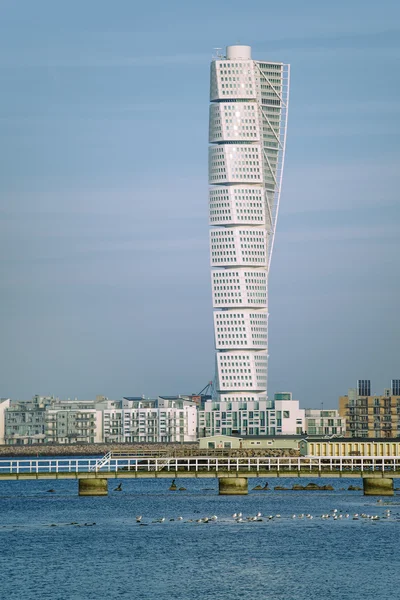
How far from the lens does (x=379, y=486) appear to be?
130 meters

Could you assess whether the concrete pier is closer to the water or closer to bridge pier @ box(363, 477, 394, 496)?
the water

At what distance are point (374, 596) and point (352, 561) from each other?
11.9m

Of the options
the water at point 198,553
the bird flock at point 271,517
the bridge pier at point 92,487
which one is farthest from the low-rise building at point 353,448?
the bird flock at point 271,517

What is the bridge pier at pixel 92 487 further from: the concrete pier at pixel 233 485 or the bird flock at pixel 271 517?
the bird flock at pixel 271 517

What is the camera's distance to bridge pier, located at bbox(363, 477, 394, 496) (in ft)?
423

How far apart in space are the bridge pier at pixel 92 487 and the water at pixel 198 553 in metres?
1.34

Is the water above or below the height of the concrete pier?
below

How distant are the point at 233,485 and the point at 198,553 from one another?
42.8 meters

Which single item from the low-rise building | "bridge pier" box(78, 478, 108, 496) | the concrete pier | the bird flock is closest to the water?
the bird flock

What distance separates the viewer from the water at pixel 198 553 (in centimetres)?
7375

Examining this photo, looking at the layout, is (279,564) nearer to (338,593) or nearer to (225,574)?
(225,574)

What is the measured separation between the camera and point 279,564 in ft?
271

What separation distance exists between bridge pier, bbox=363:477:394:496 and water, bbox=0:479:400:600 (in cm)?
→ 485

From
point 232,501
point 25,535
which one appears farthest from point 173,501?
point 25,535
